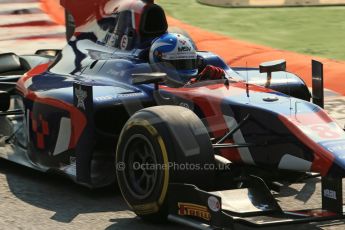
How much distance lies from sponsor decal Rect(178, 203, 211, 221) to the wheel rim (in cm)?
30

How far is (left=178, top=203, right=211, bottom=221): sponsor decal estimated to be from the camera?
15.3 feet

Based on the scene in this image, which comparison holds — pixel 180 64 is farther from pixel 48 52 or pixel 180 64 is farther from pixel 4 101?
pixel 48 52

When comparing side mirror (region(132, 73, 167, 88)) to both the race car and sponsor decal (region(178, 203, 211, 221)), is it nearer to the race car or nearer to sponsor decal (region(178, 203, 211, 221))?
the race car

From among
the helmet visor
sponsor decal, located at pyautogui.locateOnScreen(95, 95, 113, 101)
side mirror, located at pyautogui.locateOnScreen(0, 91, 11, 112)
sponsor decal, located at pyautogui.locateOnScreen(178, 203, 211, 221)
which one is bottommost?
sponsor decal, located at pyautogui.locateOnScreen(178, 203, 211, 221)

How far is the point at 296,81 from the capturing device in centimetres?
713

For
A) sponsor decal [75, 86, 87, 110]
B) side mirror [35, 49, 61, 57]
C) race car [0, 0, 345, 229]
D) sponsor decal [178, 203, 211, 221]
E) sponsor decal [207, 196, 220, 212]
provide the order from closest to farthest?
sponsor decal [207, 196, 220, 212]
sponsor decal [178, 203, 211, 221]
race car [0, 0, 345, 229]
sponsor decal [75, 86, 87, 110]
side mirror [35, 49, 61, 57]

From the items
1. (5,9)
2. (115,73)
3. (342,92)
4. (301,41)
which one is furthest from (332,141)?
(5,9)

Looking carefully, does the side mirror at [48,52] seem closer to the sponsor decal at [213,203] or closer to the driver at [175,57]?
the driver at [175,57]

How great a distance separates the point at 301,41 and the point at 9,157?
8127 mm

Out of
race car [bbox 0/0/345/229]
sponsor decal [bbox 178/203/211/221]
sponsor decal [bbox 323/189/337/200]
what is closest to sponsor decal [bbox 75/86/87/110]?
race car [bbox 0/0/345/229]

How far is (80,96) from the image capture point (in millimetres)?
5961

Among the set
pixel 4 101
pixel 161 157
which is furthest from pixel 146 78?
pixel 4 101

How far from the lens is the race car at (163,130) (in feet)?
15.9

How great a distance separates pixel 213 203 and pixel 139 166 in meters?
0.85
